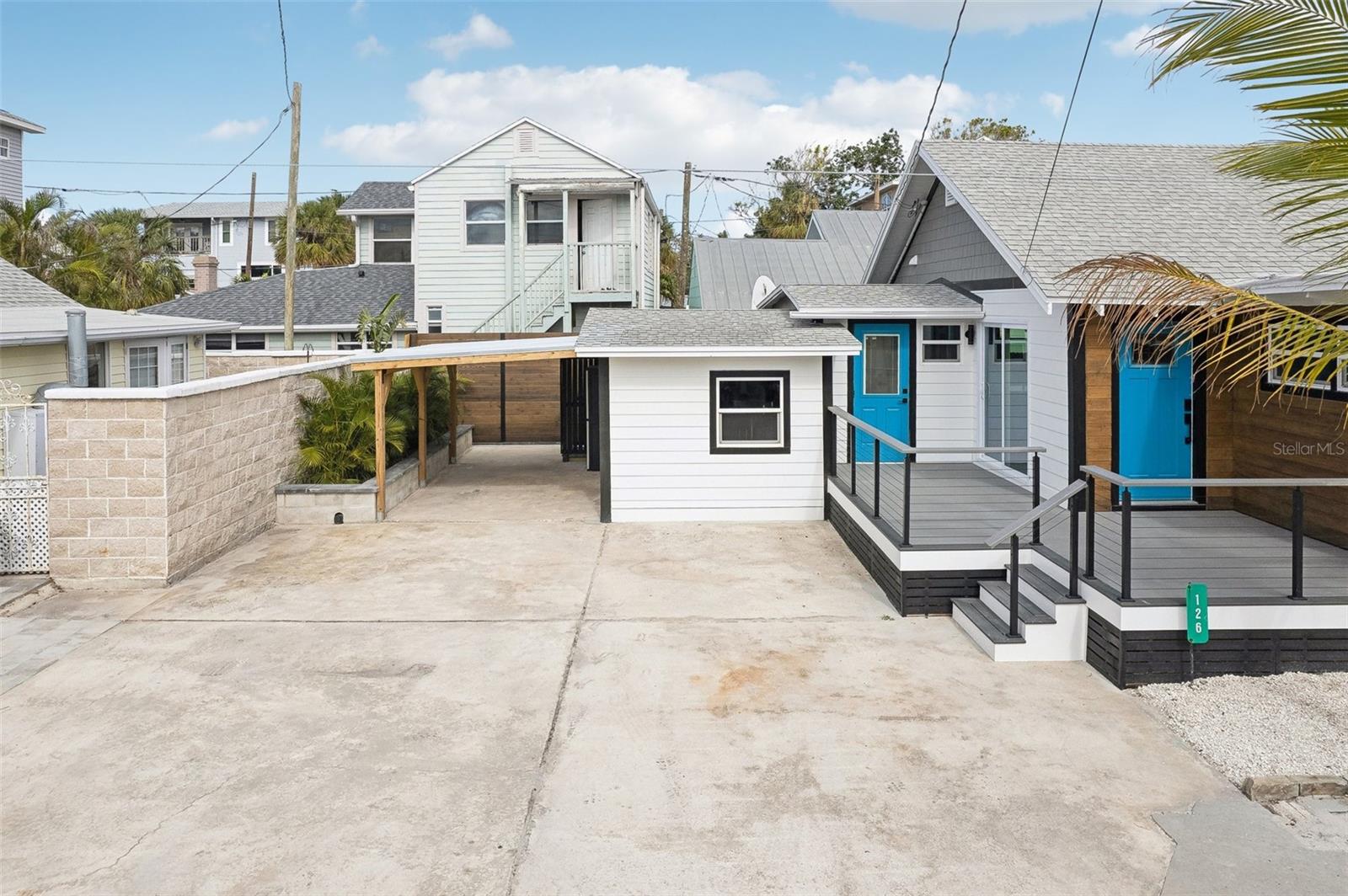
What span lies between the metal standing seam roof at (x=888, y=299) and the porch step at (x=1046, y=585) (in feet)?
17.2

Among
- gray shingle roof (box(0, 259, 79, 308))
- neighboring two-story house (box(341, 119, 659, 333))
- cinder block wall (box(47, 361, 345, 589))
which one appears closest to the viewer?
cinder block wall (box(47, 361, 345, 589))

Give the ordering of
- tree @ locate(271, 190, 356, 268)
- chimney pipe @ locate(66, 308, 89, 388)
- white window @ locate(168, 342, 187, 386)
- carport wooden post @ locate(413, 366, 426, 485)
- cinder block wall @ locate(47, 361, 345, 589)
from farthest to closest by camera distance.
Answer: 1. tree @ locate(271, 190, 356, 268)
2. white window @ locate(168, 342, 187, 386)
3. carport wooden post @ locate(413, 366, 426, 485)
4. chimney pipe @ locate(66, 308, 89, 388)
5. cinder block wall @ locate(47, 361, 345, 589)

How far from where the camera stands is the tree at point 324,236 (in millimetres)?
37781

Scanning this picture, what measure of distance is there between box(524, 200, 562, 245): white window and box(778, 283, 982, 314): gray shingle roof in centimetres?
1036

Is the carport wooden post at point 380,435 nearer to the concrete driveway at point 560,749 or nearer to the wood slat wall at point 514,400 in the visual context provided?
the concrete driveway at point 560,749

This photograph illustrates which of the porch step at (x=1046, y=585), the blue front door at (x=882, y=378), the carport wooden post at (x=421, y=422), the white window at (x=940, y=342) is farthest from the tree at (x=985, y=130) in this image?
the porch step at (x=1046, y=585)

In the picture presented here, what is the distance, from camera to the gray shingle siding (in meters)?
12.8

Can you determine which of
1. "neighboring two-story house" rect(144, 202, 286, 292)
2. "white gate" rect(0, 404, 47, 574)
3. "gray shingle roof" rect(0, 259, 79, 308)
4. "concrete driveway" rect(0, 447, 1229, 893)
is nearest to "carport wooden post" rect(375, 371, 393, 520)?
"concrete driveway" rect(0, 447, 1229, 893)

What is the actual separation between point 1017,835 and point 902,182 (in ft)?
37.2

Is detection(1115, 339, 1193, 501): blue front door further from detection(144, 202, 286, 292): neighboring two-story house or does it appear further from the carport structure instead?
detection(144, 202, 286, 292): neighboring two-story house

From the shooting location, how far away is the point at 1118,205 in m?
11.9

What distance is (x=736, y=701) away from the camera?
662 centimetres

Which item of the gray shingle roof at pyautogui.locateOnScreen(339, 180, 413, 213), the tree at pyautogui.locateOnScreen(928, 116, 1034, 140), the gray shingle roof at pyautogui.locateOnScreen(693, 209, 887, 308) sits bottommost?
the gray shingle roof at pyautogui.locateOnScreen(693, 209, 887, 308)

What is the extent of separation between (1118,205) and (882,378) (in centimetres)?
362
